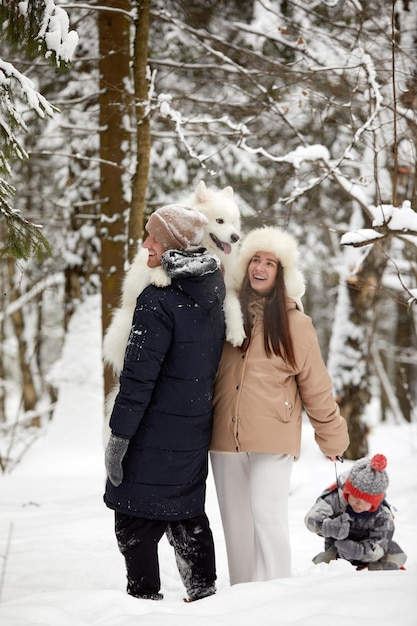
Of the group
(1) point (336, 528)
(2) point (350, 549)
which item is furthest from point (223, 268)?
(2) point (350, 549)

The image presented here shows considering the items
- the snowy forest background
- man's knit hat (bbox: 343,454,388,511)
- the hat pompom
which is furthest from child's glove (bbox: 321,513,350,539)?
the snowy forest background

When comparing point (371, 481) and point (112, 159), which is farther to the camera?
point (112, 159)

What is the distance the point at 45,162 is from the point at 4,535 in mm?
8700

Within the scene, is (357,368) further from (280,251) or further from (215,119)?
(280,251)

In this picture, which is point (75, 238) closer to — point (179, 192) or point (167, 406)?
point (179, 192)

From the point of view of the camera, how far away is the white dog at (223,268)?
11.0 feet

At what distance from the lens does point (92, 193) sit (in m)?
9.73

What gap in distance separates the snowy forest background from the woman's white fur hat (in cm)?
85

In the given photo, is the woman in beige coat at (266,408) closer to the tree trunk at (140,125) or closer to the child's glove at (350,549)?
the child's glove at (350,549)

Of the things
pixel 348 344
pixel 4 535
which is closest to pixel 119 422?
pixel 4 535

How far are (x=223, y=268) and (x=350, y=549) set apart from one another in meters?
2.06

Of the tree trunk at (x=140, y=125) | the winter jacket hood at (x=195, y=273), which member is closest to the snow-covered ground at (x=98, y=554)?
the winter jacket hood at (x=195, y=273)

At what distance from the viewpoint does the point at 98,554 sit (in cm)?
451

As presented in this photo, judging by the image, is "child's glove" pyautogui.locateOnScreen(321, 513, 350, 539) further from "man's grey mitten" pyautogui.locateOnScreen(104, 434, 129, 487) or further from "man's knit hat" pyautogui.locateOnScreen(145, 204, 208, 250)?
"man's knit hat" pyautogui.locateOnScreen(145, 204, 208, 250)
